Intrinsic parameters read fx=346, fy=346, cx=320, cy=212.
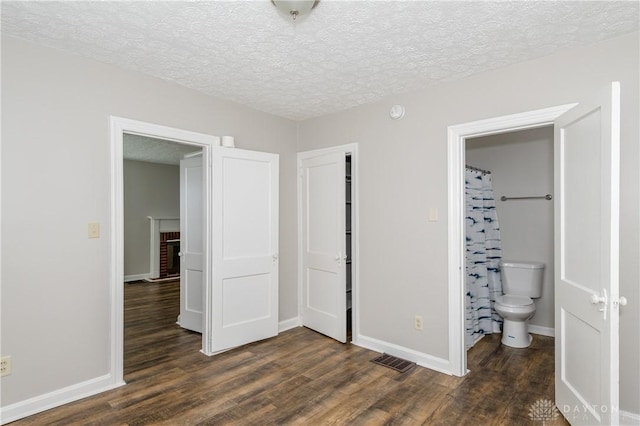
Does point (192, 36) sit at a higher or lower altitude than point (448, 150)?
higher

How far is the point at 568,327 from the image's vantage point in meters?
2.22

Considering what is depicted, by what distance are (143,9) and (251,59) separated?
2.58 feet

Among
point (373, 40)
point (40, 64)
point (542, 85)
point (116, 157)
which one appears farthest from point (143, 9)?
point (542, 85)

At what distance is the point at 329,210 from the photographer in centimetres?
382

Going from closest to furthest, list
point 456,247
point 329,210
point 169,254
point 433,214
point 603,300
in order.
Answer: point 603,300, point 456,247, point 433,214, point 329,210, point 169,254

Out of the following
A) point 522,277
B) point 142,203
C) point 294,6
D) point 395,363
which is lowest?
point 395,363

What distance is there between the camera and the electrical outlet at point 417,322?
10.3 ft

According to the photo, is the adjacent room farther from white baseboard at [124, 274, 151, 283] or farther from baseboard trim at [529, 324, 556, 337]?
white baseboard at [124, 274, 151, 283]

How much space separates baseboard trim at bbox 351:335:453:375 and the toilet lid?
107 cm

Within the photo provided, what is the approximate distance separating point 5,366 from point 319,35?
2948mm

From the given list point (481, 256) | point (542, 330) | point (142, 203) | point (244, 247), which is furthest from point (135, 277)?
point (542, 330)

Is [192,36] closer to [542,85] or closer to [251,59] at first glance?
[251,59]

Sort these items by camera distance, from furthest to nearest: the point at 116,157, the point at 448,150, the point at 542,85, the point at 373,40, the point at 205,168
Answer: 1. the point at 205,168
2. the point at 448,150
3. the point at 116,157
4. the point at 542,85
5. the point at 373,40

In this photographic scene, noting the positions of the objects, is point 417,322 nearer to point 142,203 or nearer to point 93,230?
point 93,230
